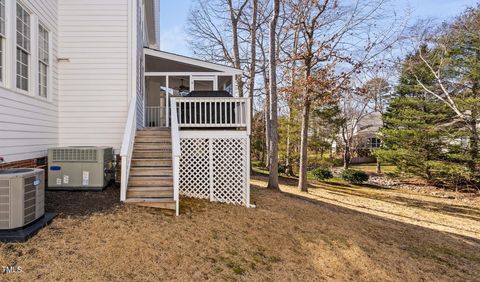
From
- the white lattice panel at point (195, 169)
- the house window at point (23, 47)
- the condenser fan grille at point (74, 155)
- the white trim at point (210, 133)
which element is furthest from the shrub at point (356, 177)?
the house window at point (23, 47)

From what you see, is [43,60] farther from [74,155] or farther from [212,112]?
[212,112]

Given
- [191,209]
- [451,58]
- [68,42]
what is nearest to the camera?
[191,209]

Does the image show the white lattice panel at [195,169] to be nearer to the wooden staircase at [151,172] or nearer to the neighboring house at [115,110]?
the neighboring house at [115,110]

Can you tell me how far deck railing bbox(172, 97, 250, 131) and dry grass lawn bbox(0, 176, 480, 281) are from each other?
1929mm

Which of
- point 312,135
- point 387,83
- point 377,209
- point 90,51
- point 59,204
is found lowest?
point 377,209

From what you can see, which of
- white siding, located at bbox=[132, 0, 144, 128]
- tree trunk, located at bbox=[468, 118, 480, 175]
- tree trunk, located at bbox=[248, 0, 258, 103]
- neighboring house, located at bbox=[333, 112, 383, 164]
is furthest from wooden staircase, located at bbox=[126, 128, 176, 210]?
neighboring house, located at bbox=[333, 112, 383, 164]

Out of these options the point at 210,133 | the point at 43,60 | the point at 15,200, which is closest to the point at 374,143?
the point at 210,133

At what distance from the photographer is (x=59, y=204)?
496 centimetres

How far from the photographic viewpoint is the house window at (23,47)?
5219 millimetres

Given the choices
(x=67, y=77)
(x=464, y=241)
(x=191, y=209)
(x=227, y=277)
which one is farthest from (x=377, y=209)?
(x=67, y=77)

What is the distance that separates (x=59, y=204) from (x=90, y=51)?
13.3 feet

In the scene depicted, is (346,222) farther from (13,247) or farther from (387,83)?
(387,83)

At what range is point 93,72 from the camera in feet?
23.5

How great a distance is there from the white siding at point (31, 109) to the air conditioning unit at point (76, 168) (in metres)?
0.50
